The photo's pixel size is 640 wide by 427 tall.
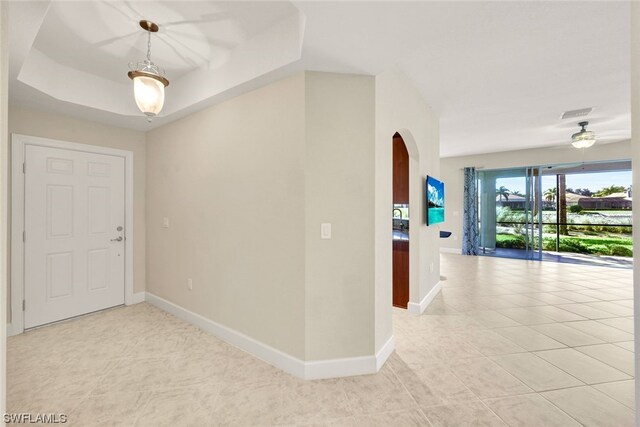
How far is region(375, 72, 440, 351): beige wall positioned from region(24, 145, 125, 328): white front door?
139 inches

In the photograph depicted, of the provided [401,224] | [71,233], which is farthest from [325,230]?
[71,233]

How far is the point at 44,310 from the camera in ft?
10.4

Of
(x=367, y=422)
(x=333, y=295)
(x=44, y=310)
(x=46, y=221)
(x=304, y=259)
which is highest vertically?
(x=46, y=221)

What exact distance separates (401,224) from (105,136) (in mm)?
4042

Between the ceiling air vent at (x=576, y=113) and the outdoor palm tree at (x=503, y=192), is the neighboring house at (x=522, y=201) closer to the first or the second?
the outdoor palm tree at (x=503, y=192)

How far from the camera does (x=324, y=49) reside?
1914mm

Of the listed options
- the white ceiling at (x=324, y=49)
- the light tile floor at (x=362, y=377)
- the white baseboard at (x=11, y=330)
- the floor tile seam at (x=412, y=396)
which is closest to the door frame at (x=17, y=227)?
the white baseboard at (x=11, y=330)

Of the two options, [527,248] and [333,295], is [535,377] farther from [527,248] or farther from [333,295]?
[527,248]

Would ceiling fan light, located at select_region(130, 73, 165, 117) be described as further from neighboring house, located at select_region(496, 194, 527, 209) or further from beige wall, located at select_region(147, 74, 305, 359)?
neighboring house, located at select_region(496, 194, 527, 209)

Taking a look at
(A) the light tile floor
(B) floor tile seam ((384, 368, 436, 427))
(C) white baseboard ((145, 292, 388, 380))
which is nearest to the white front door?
(A) the light tile floor

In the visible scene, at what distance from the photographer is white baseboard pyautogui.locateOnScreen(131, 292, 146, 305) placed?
153 inches

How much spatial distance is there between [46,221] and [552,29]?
525 cm

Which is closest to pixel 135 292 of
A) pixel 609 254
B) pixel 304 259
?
pixel 304 259

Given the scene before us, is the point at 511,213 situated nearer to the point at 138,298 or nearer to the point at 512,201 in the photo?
the point at 512,201
